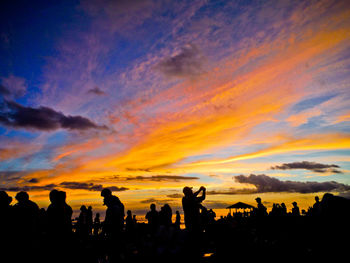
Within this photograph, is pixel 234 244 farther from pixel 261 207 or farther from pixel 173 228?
pixel 261 207

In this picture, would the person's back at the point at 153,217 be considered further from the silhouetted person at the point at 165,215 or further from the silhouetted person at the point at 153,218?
the silhouetted person at the point at 165,215

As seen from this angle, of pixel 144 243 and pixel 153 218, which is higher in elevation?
pixel 144 243

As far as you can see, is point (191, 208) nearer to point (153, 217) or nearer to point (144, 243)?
point (144, 243)

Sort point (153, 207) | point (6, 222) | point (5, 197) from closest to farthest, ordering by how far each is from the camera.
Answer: point (6, 222), point (5, 197), point (153, 207)

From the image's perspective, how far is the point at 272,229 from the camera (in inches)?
515

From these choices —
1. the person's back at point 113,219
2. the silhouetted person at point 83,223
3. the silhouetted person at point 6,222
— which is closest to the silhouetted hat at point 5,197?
the silhouetted person at point 6,222

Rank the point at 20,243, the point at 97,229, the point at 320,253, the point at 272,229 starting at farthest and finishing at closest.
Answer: the point at 97,229, the point at 272,229, the point at 320,253, the point at 20,243

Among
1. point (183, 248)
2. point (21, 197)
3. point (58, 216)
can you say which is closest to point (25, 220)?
point (58, 216)

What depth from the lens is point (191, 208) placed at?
23.1 ft

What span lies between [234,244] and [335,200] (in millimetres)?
3218

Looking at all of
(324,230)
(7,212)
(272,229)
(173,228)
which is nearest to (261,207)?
(272,229)

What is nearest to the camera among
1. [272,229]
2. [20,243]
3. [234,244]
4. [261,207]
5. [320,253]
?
[20,243]

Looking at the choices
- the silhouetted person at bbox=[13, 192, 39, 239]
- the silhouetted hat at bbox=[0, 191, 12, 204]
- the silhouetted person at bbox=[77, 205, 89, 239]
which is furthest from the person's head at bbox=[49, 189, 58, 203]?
the silhouetted person at bbox=[77, 205, 89, 239]

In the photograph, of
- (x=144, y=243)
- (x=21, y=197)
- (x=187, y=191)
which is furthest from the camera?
(x=187, y=191)
